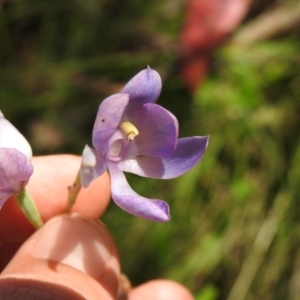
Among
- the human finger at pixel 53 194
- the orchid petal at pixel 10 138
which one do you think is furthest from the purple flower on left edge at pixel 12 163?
the human finger at pixel 53 194

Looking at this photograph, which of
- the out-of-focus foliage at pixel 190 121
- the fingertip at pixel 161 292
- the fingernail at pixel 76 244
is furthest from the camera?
the out-of-focus foliage at pixel 190 121

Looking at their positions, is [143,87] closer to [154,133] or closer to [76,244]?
[154,133]

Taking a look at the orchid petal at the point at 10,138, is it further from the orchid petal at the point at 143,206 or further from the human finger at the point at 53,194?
the human finger at the point at 53,194

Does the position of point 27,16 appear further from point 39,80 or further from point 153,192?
point 153,192

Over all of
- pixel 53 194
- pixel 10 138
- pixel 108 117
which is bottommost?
pixel 53 194

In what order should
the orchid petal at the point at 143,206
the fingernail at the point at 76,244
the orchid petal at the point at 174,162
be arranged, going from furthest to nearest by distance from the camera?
the fingernail at the point at 76,244, the orchid petal at the point at 174,162, the orchid petal at the point at 143,206

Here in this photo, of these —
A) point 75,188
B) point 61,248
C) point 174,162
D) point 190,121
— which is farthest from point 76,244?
point 190,121
